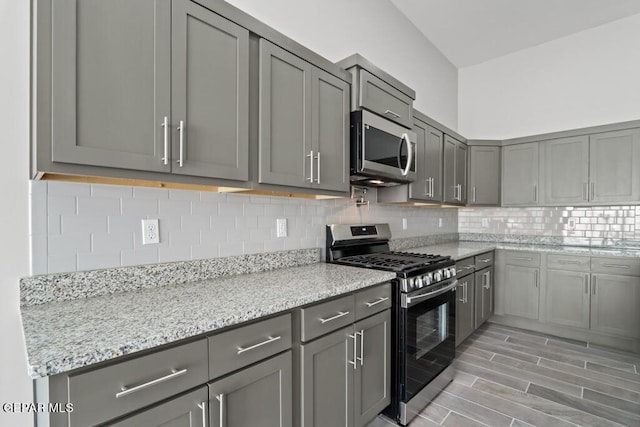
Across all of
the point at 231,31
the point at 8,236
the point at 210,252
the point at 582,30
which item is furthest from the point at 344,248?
the point at 582,30

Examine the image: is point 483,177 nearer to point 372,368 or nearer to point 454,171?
point 454,171

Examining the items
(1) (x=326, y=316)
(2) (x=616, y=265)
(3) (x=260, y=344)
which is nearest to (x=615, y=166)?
(2) (x=616, y=265)

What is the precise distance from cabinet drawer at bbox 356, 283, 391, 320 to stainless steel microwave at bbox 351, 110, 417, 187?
31.8 inches

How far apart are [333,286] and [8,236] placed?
53.5 inches

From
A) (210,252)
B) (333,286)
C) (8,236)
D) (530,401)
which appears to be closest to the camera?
(8,236)

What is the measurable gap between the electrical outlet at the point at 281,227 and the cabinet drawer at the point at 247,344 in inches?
33.6

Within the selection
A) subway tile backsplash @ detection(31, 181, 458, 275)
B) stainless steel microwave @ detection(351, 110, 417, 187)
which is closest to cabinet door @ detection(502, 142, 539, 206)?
stainless steel microwave @ detection(351, 110, 417, 187)

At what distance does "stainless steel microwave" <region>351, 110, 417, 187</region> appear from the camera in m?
2.12

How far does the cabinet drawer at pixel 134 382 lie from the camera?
804 mm

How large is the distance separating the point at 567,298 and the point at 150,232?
414cm

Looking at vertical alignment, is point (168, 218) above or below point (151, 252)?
above

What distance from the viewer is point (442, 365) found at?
2.35 metres

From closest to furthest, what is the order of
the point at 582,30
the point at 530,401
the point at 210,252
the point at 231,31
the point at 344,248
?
the point at 231,31
the point at 210,252
the point at 530,401
the point at 344,248
the point at 582,30

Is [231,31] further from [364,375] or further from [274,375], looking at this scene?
[364,375]
